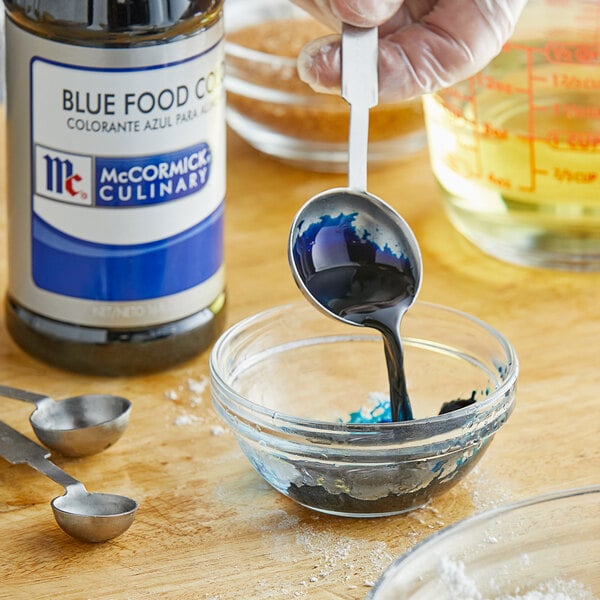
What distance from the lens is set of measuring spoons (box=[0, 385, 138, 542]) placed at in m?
0.77

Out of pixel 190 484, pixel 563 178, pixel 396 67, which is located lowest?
pixel 190 484

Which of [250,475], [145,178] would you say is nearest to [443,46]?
[145,178]

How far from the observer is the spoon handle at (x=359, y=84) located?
2.74 feet

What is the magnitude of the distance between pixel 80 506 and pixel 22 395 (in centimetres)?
14

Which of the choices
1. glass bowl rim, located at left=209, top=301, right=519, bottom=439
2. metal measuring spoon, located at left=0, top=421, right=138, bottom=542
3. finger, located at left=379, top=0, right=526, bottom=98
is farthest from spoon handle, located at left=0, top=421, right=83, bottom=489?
finger, located at left=379, top=0, right=526, bottom=98

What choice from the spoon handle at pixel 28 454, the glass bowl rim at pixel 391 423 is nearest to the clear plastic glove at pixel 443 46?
the glass bowl rim at pixel 391 423

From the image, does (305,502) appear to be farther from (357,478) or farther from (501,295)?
(501,295)

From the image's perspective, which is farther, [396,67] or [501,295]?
[501,295]

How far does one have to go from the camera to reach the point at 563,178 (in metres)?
1.07

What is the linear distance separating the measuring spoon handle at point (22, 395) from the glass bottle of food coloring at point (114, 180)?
7 cm

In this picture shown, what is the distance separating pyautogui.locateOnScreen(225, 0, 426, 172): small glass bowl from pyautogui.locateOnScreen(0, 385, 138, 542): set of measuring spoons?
1.56ft

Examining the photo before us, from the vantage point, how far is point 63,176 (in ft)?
2.95

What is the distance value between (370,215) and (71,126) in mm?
229

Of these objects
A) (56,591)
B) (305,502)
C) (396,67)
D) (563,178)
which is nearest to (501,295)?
(563,178)
